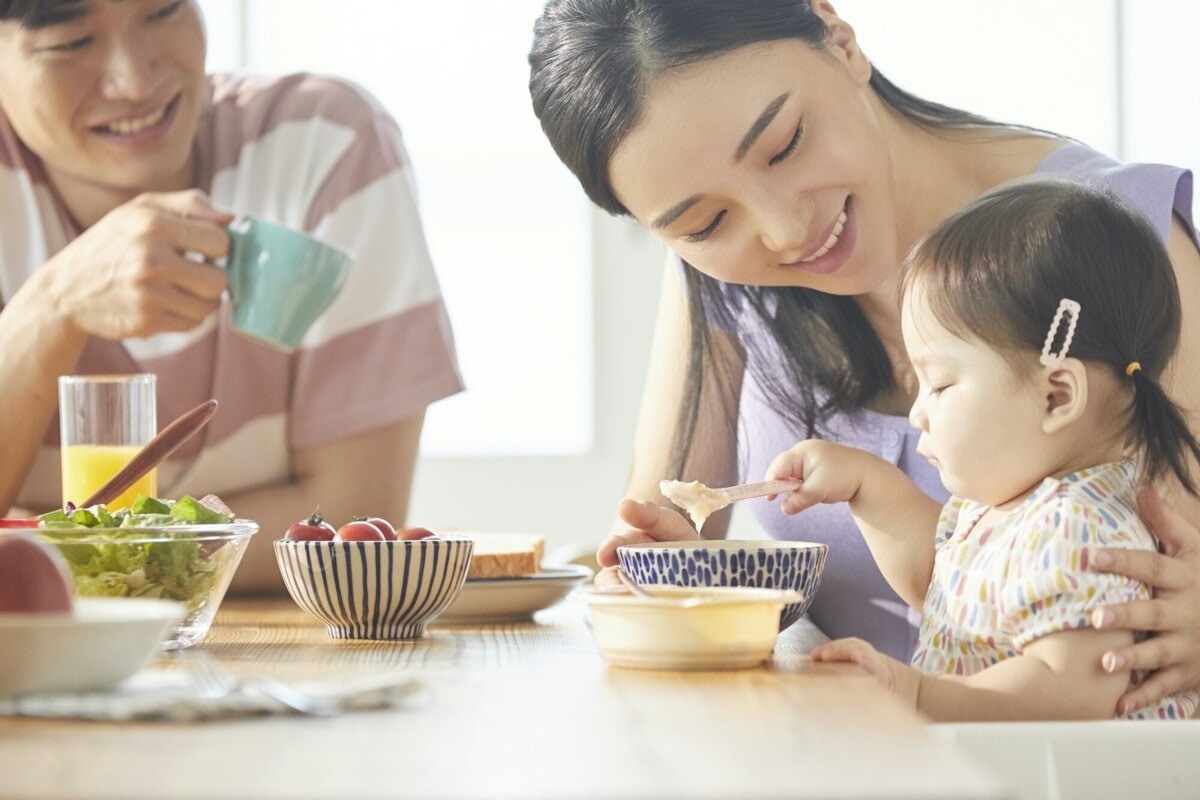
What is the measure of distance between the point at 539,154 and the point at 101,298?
3106 millimetres

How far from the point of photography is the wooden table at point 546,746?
559 mm

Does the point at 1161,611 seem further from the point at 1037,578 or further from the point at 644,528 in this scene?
the point at 644,528

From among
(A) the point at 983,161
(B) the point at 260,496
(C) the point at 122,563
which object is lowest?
(B) the point at 260,496

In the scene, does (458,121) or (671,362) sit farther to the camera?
(458,121)

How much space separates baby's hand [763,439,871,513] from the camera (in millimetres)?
1340

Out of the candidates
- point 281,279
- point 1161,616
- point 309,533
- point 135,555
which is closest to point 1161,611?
point 1161,616

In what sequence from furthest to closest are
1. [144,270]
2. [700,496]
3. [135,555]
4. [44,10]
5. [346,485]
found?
[346,485]
[44,10]
[144,270]
[700,496]
[135,555]

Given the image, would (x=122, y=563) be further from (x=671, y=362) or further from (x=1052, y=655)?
(x=671, y=362)

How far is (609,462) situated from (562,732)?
392 centimetres

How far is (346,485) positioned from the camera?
1914mm

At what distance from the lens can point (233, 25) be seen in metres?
4.59

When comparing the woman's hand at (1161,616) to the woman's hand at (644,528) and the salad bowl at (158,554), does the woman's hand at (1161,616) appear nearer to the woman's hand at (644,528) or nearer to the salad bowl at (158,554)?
the woman's hand at (644,528)

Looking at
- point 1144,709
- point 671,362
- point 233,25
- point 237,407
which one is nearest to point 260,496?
point 237,407

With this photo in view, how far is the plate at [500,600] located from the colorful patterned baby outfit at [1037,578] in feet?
1.19
